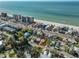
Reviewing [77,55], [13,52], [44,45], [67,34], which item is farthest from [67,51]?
[67,34]

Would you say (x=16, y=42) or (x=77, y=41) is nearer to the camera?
(x=16, y=42)

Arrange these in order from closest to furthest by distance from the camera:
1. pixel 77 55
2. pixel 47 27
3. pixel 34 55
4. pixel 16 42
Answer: pixel 34 55 → pixel 77 55 → pixel 16 42 → pixel 47 27

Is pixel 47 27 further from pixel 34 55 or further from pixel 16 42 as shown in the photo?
pixel 34 55

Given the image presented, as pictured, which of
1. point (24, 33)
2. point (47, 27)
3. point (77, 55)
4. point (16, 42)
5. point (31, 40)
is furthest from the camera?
point (47, 27)

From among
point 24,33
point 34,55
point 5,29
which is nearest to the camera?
point 34,55

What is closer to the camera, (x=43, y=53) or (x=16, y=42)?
(x=43, y=53)

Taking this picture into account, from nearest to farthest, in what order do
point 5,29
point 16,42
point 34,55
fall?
point 34,55 < point 16,42 < point 5,29

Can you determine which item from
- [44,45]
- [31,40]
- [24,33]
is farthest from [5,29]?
[44,45]

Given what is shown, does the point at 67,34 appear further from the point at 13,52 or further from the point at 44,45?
the point at 13,52
